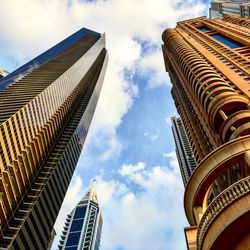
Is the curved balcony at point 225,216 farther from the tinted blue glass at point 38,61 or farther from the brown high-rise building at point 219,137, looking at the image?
the tinted blue glass at point 38,61

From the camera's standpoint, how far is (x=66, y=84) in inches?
4464

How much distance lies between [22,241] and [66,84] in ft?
197

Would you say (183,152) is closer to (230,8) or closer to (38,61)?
(230,8)

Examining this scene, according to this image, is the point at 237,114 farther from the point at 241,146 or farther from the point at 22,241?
the point at 22,241

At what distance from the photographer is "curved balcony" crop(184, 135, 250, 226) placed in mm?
20141

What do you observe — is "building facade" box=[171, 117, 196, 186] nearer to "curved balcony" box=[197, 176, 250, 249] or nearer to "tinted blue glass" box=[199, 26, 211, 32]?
"tinted blue glass" box=[199, 26, 211, 32]

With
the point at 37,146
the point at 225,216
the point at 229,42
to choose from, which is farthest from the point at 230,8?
the point at 225,216

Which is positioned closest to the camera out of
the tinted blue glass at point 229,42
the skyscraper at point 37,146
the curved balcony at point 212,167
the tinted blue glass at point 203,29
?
the curved balcony at point 212,167

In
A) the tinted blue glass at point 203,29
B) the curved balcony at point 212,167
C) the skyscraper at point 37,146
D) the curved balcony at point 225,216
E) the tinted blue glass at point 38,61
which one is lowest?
the curved balcony at point 225,216

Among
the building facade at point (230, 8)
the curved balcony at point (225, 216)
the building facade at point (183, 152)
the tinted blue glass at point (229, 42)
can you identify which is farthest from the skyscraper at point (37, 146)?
the building facade at point (230, 8)

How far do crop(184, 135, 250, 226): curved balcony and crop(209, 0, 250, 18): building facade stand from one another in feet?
397

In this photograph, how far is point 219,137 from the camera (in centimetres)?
3853

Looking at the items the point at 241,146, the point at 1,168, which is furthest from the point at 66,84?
the point at 241,146

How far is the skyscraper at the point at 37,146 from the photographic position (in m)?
66.1
